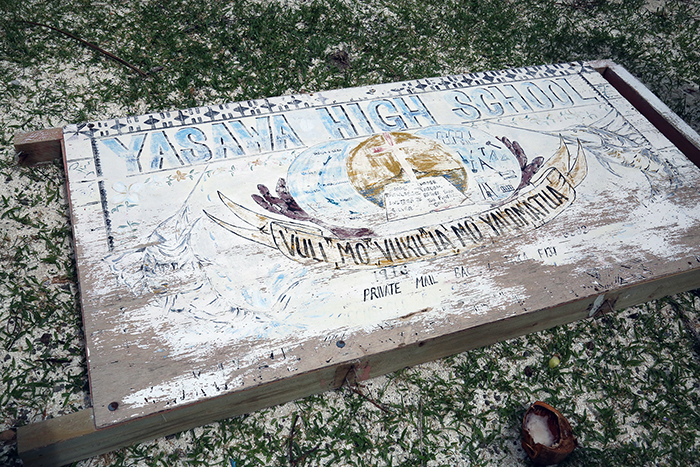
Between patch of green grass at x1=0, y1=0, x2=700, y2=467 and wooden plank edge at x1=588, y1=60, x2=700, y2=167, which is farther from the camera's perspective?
wooden plank edge at x1=588, y1=60, x2=700, y2=167

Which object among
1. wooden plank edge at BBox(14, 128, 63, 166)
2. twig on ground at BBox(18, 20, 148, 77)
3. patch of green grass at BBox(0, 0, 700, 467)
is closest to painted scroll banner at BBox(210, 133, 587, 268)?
patch of green grass at BBox(0, 0, 700, 467)

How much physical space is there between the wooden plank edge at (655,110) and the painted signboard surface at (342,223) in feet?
0.32

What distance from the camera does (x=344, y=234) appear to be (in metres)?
1.96

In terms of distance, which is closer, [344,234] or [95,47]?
[344,234]

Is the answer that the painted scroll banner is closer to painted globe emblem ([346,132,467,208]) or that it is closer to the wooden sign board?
the wooden sign board

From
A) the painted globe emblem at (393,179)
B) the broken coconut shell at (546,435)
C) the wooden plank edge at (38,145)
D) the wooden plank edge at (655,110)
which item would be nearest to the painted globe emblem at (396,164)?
the painted globe emblem at (393,179)

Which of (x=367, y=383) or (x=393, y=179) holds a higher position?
(x=393, y=179)

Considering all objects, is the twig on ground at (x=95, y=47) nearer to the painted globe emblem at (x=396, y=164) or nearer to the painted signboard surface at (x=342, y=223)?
the painted signboard surface at (x=342, y=223)

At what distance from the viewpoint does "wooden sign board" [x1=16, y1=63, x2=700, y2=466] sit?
5.44 feet

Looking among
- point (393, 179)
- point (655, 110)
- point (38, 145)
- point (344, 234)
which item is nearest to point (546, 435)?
point (344, 234)

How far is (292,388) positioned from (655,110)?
7.38 ft

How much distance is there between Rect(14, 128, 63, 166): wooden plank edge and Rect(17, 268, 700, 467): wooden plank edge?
128 cm

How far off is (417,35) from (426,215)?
2.05 m

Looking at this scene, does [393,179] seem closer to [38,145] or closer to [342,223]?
[342,223]
